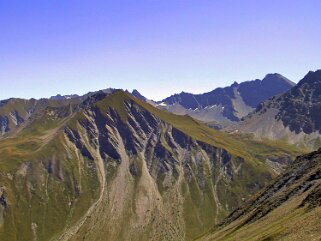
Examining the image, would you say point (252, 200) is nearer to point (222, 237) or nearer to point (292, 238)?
point (222, 237)

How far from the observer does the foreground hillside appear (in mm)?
88375

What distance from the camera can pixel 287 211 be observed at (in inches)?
4626

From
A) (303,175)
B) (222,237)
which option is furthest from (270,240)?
(303,175)

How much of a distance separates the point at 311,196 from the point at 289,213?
23.5 ft

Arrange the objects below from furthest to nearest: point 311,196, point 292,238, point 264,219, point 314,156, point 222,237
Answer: point 314,156 < point 222,237 < point 264,219 < point 311,196 < point 292,238

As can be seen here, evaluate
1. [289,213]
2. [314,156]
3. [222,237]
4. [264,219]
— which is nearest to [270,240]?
[289,213]

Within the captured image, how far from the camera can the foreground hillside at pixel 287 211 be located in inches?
3479

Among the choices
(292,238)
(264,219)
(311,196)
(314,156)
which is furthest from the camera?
(314,156)

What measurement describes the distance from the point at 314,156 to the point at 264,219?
42.7m

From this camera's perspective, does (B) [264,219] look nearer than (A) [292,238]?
No

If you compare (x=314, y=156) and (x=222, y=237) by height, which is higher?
(x=314, y=156)

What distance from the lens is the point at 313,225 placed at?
8338 cm

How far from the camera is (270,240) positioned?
9231cm

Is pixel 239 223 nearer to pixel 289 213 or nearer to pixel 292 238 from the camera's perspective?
pixel 289 213
